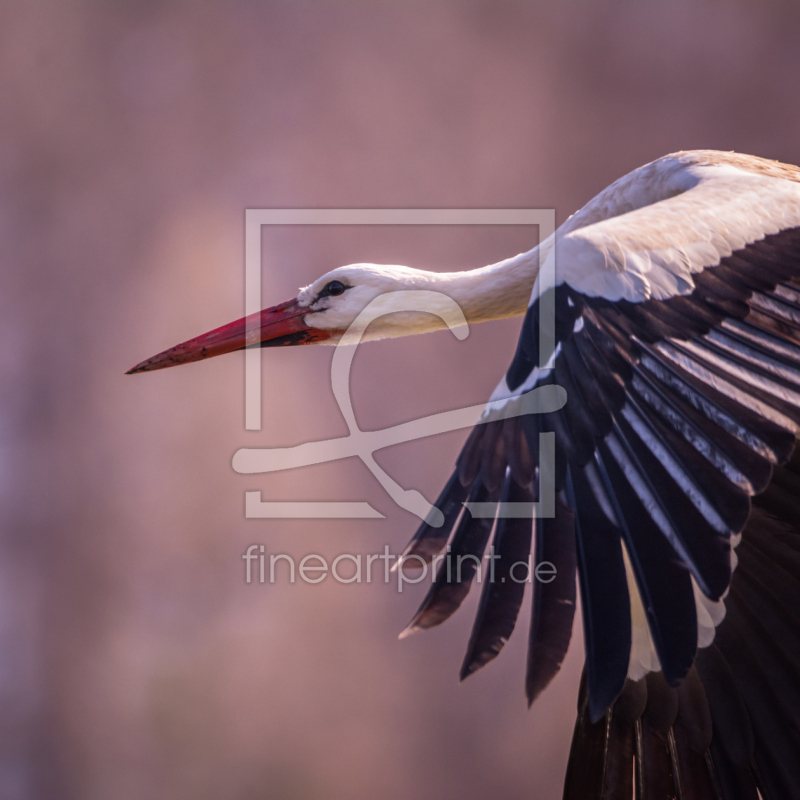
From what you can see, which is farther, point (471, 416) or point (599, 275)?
point (471, 416)

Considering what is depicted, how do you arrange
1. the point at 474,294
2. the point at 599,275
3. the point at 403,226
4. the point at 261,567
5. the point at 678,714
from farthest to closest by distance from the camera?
the point at 403,226
the point at 261,567
the point at 474,294
the point at 678,714
the point at 599,275

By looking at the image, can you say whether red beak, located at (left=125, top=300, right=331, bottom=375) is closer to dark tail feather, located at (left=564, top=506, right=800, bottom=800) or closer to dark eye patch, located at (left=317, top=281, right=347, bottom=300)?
dark eye patch, located at (left=317, top=281, right=347, bottom=300)

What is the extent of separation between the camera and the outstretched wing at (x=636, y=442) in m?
0.54

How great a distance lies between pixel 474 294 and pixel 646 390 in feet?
1.84

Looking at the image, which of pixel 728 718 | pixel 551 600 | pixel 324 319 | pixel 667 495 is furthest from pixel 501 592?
pixel 324 319

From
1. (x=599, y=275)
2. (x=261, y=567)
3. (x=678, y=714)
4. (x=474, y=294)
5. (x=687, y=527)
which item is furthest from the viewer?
(x=261, y=567)

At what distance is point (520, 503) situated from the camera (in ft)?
1.98

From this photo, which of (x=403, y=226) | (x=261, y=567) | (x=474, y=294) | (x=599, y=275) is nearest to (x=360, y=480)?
(x=261, y=567)

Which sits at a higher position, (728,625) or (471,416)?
(471,416)

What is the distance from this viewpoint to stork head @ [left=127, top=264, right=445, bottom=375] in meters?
1.16

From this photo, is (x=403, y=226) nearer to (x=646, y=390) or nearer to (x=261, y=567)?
(x=261, y=567)

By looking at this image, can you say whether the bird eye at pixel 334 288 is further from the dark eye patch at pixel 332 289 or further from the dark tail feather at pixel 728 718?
the dark tail feather at pixel 728 718

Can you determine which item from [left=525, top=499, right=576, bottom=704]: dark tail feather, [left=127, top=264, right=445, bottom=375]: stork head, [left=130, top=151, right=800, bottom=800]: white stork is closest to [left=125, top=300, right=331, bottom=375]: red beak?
[left=127, top=264, right=445, bottom=375]: stork head

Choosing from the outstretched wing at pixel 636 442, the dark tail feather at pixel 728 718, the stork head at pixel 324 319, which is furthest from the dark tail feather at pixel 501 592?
the stork head at pixel 324 319
